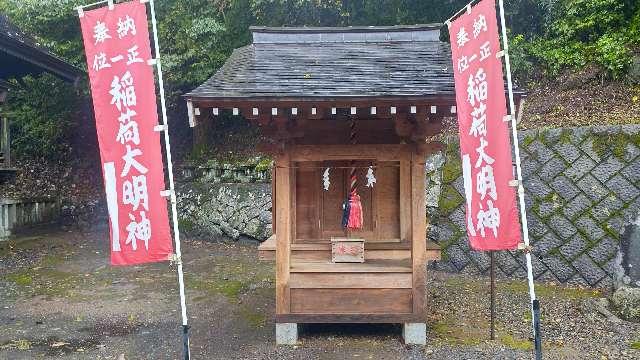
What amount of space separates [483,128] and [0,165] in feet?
41.2

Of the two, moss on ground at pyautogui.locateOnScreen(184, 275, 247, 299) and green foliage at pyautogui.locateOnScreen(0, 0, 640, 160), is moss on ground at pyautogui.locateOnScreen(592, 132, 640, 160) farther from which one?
moss on ground at pyautogui.locateOnScreen(184, 275, 247, 299)

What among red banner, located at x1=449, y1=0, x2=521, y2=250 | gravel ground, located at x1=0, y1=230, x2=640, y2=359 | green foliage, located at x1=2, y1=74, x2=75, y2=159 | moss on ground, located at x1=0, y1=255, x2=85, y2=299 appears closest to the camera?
red banner, located at x1=449, y1=0, x2=521, y2=250

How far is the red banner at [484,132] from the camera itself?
515 centimetres

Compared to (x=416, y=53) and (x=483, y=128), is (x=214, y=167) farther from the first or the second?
(x=483, y=128)

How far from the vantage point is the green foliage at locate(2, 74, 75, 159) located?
17.5m

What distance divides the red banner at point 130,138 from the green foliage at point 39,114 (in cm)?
1412

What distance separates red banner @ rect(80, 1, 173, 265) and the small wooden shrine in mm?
599

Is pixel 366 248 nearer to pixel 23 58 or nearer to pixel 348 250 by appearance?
pixel 348 250

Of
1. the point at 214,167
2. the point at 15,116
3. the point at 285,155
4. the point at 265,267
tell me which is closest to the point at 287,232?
the point at 285,155

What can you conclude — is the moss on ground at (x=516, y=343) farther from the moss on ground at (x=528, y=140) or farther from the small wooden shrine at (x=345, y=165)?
the moss on ground at (x=528, y=140)

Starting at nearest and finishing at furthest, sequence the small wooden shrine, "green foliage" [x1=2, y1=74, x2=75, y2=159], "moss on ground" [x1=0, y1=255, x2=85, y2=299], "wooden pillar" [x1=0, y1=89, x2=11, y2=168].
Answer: the small wooden shrine → "moss on ground" [x1=0, y1=255, x2=85, y2=299] → "wooden pillar" [x1=0, y1=89, x2=11, y2=168] → "green foliage" [x1=2, y1=74, x2=75, y2=159]

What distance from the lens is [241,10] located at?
16.0 m

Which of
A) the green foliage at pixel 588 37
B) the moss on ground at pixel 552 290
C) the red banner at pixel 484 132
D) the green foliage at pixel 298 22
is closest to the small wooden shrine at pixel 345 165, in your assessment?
the red banner at pixel 484 132

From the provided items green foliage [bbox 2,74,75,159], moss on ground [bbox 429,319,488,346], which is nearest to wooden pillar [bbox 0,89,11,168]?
green foliage [bbox 2,74,75,159]
